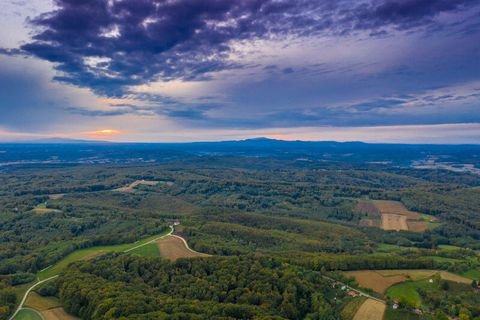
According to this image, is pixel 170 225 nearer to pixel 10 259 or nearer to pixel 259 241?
pixel 259 241

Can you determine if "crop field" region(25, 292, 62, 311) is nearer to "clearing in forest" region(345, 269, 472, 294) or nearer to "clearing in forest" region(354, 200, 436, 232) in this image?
"clearing in forest" region(345, 269, 472, 294)

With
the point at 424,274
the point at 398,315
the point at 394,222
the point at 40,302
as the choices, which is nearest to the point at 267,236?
the point at 424,274

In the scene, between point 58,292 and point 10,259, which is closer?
point 58,292

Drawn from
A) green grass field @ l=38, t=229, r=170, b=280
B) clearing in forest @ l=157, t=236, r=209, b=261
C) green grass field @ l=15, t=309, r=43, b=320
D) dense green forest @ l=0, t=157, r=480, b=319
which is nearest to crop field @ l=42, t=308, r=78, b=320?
green grass field @ l=15, t=309, r=43, b=320

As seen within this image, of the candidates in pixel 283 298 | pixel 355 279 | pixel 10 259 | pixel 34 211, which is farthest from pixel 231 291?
pixel 34 211

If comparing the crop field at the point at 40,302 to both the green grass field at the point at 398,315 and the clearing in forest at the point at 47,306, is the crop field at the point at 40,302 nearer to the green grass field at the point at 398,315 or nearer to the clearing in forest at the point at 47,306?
the clearing in forest at the point at 47,306
